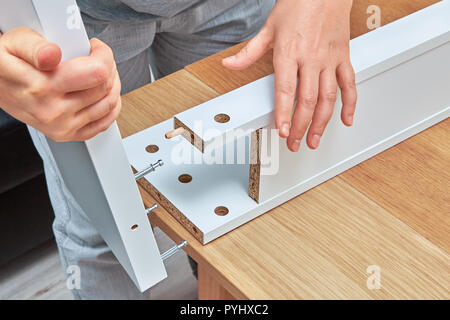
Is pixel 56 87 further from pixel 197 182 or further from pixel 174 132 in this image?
pixel 197 182

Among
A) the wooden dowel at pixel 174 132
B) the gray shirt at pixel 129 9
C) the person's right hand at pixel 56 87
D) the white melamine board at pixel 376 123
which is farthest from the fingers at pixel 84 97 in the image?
the gray shirt at pixel 129 9

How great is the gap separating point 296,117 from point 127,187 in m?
0.20

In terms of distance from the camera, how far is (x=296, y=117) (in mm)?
560

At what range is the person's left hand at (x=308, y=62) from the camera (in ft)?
1.83

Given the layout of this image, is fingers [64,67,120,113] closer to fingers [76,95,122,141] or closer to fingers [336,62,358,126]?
fingers [76,95,122,141]

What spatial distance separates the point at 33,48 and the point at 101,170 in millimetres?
Answer: 133

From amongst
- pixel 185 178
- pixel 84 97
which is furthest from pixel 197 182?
pixel 84 97

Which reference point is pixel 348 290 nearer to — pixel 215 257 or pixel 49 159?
pixel 215 257

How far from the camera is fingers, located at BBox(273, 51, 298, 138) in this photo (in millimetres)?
523

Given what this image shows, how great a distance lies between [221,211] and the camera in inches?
23.1

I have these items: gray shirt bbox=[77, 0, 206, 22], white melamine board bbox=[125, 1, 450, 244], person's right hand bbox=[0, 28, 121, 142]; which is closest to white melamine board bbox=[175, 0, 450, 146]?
white melamine board bbox=[125, 1, 450, 244]

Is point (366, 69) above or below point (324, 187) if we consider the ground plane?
above
